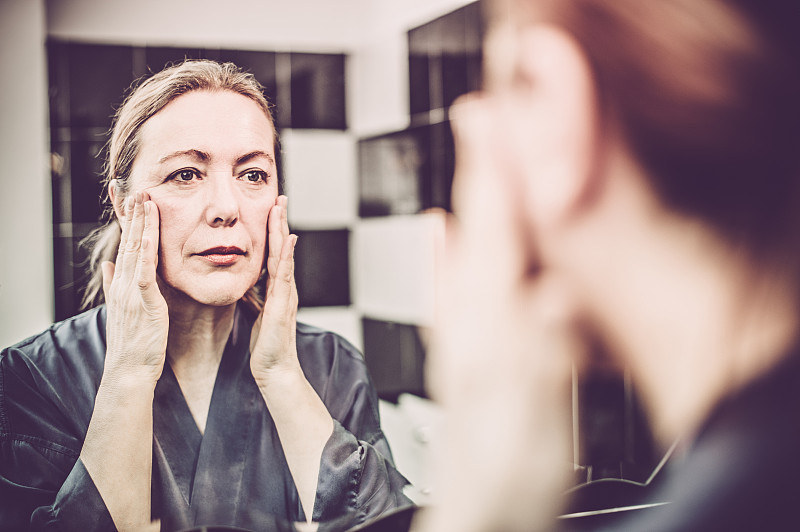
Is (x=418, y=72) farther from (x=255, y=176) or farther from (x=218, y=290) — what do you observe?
(x=218, y=290)

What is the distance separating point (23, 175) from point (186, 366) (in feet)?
1.01

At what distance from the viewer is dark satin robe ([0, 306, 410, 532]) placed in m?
0.86

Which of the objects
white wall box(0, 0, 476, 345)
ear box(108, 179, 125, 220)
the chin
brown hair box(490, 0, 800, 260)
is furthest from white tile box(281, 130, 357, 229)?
brown hair box(490, 0, 800, 260)

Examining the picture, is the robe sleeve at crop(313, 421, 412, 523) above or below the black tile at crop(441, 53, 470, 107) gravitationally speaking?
below

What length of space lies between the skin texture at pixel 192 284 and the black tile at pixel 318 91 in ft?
0.20

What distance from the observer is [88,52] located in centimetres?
89

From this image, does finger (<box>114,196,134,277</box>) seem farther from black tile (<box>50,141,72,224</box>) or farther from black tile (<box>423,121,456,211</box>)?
black tile (<box>423,121,456,211</box>)

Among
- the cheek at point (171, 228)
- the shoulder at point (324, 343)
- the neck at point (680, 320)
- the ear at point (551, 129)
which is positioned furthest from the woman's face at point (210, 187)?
the neck at point (680, 320)

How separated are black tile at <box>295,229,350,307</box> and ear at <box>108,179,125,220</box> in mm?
223

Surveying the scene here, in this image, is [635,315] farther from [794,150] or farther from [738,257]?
[794,150]

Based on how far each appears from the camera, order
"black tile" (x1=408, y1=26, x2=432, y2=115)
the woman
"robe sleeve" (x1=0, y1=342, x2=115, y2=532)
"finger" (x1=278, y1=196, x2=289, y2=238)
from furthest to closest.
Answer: "black tile" (x1=408, y1=26, x2=432, y2=115) < "finger" (x1=278, y1=196, x2=289, y2=238) < "robe sleeve" (x1=0, y1=342, x2=115, y2=532) < the woman

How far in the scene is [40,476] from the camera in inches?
33.8

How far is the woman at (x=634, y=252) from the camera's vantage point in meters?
0.72

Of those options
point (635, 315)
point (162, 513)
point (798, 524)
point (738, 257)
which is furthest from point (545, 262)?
point (162, 513)
